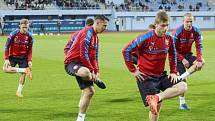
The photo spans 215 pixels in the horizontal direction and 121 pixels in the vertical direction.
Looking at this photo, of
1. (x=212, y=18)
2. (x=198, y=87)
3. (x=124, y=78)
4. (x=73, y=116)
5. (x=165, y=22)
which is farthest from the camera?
(x=212, y=18)

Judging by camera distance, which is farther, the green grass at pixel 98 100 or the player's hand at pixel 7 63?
the player's hand at pixel 7 63

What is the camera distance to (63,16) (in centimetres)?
7456

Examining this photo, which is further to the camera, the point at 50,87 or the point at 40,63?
the point at 40,63

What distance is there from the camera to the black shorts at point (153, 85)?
8383mm

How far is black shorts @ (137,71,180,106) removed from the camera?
27.5ft

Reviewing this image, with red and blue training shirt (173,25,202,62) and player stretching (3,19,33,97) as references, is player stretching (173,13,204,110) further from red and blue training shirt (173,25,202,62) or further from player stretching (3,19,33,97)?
player stretching (3,19,33,97)

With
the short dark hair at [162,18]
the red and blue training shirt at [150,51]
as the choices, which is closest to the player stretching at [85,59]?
the red and blue training shirt at [150,51]

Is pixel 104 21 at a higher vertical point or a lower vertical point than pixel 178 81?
higher

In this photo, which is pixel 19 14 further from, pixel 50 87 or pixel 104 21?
pixel 104 21

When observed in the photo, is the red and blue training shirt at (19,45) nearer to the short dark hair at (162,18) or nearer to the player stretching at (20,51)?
the player stretching at (20,51)

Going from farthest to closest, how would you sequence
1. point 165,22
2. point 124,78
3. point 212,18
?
point 212,18 < point 124,78 < point 165,22

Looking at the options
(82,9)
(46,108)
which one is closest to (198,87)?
(46,108)

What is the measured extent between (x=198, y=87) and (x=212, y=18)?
76.2m

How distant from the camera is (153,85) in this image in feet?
27.6
